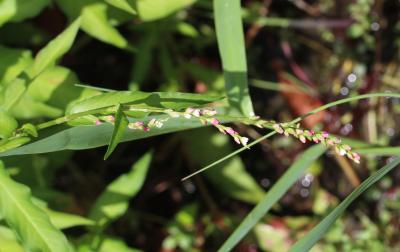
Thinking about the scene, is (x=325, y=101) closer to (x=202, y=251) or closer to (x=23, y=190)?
(x=202, y=251)

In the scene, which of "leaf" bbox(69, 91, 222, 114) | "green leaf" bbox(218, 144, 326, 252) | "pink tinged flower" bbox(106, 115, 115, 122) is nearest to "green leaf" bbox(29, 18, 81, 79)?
"leaf" bbox(69, 91, 222, 114)

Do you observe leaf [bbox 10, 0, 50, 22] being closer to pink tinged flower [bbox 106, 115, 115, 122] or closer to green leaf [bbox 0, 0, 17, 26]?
green leaf [bbox 0, 0, 17, 26]

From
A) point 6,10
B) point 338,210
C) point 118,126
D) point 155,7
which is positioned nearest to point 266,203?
point 338,210

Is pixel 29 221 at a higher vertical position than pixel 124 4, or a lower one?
lower

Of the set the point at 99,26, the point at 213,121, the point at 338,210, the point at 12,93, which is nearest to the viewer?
the point at 213,121

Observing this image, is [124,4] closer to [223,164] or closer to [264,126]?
[264,126]

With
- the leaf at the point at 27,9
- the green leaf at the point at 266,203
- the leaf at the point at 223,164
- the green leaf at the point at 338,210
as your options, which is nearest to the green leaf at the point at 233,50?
the green leaf at the point at 266,203

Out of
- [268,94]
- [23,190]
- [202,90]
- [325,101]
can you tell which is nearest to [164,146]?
[202,90]
